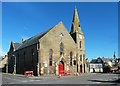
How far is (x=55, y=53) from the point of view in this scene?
150 ft

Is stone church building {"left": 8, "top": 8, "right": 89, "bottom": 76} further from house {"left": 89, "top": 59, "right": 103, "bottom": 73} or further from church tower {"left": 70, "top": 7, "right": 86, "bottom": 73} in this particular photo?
house {"left": 89, "top": 59, "right": 103, "bottom": 73}

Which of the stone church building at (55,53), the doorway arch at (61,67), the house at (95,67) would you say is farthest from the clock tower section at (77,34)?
the house at (95,67)

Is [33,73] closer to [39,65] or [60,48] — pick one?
[39,65]

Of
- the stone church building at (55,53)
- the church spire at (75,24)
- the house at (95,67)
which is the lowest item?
the house at (95,67)

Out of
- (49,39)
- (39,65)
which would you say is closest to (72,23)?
(49,39)

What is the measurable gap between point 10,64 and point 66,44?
25835 millimetres

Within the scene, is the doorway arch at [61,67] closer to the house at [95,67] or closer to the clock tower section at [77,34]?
the clock tower section at [77,34]

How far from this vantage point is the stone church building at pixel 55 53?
142ft

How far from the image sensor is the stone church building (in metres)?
43.4

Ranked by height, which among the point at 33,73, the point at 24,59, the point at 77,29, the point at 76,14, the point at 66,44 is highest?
the point at 76,14

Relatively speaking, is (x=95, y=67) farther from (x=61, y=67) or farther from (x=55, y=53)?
(x=55, y=53)

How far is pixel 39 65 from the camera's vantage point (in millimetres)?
42594

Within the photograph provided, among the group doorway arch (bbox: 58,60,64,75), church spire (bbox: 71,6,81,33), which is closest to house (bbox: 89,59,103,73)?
church spire (bbox: 71,6,81,33)

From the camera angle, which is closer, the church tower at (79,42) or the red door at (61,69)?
the red door at (61,69)
